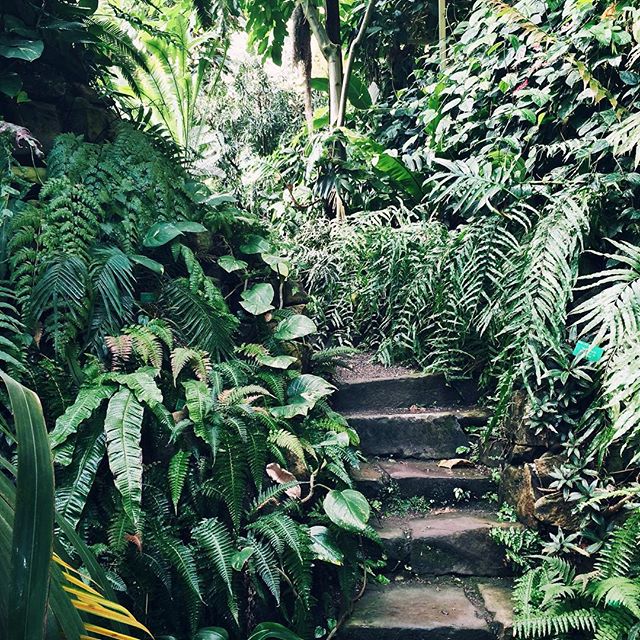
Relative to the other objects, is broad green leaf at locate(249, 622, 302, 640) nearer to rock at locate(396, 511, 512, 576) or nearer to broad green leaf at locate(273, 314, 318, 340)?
rock at locate(396, 511, 512, 576)

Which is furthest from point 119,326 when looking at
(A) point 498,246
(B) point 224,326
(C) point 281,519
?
(A) point 498,246

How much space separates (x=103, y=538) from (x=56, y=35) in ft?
10.8

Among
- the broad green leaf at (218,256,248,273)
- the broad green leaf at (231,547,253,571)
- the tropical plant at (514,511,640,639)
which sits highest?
the broad green leaf at (218,256,248,273)

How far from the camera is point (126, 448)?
2295mm

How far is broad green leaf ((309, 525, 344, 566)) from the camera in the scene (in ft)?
8.02

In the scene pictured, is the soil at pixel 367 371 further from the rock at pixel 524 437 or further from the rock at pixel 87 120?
the rock at pixel 87 120

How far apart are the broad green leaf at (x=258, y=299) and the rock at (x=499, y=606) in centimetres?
192

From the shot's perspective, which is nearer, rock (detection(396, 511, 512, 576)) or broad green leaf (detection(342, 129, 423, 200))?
rock (detection(396, 511, 512, 576))

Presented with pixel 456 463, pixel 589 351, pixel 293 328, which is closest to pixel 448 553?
pixel 456 463

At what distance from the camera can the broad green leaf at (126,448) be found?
7.14ft

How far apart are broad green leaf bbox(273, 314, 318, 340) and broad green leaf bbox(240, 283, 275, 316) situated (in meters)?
0.15

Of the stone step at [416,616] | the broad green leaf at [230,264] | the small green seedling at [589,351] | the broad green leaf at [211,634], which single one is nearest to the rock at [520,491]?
the stone step at [416,616]

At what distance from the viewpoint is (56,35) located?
Result: 379 cm

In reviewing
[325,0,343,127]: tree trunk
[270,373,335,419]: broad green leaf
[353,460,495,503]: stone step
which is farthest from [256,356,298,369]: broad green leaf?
[325,0,343,127]: tree trunk
